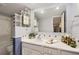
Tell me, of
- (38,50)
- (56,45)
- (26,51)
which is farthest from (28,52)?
(56,45)

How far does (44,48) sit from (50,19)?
0.40 m

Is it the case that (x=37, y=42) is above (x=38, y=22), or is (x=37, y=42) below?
below

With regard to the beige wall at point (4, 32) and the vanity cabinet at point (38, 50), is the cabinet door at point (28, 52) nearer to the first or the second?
the vanity cabinet at point (38, 50)

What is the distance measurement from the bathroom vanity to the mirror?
0.61 ft

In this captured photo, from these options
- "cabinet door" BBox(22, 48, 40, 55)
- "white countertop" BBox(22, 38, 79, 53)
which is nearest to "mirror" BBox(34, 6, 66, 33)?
"white countertop" BBox(22, 38, 79, 53)

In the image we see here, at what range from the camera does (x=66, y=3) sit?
4.85 ft

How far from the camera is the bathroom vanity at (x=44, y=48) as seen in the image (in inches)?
55.8

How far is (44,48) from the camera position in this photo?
4.90 ft

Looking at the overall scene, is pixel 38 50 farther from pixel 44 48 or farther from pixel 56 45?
pixel 56 45

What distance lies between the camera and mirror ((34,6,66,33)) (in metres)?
1.47

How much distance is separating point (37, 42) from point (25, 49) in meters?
0.20

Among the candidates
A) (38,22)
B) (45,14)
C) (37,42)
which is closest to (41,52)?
(37,42)

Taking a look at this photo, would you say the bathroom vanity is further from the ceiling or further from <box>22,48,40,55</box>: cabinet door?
the ceiling
